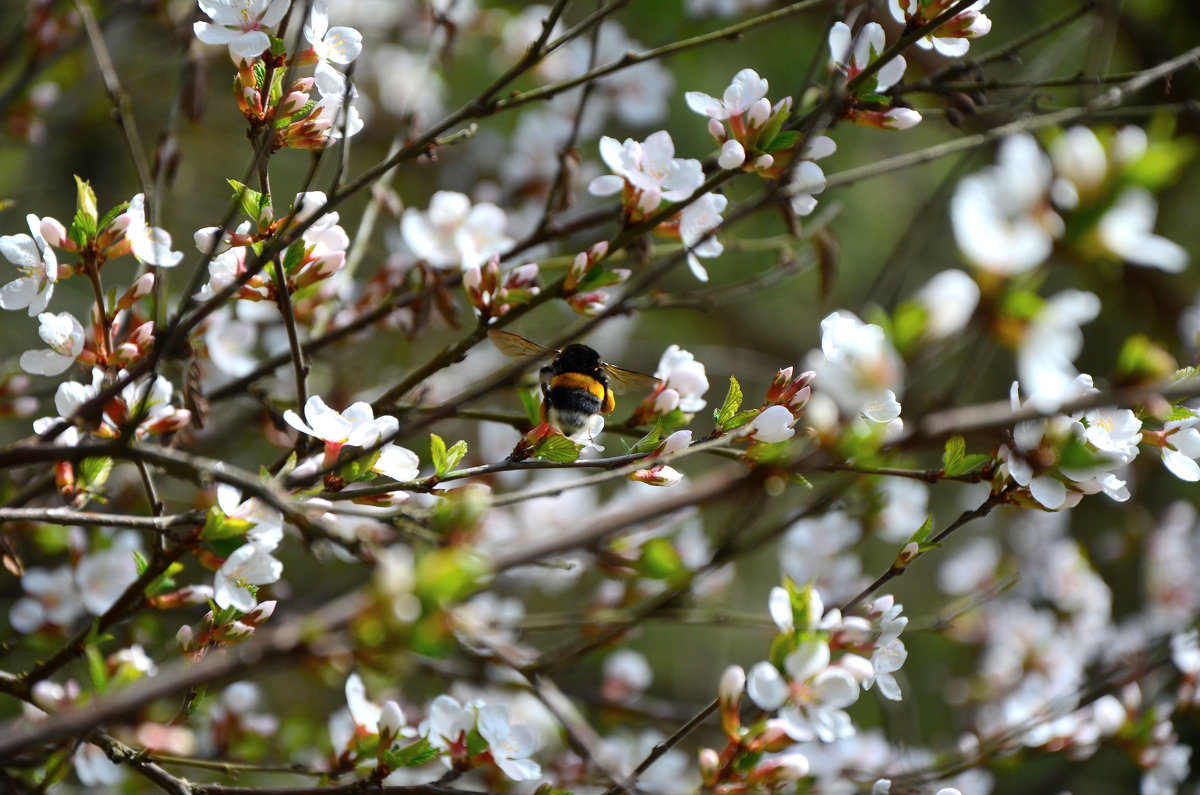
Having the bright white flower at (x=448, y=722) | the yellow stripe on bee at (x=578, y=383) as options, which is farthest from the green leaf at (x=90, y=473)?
the yellow stripe on bee at (x=578, y=383)

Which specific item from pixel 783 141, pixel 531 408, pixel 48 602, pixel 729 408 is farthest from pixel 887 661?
pixel 48 602

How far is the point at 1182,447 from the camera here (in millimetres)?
1212

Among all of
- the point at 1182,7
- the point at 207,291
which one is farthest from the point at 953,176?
the point at 1182,7

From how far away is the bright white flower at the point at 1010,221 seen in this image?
0.64 metres

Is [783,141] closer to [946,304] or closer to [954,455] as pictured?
[954,455]

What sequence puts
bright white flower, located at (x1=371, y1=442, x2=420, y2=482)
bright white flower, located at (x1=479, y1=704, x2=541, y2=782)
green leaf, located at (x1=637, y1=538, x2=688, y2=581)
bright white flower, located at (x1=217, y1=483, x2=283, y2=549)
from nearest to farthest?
green leaf, located at (x1=637, y1=538, x2=688, y2=581) < bright white flower, located at (x1=217, y1=483, x2=283, y2=549) < bright white flower, located at (x1=371, y1=442, x2=420, y2=482) < bright white flower, located at (x1=479, y1=704, x2=541, y2=782)

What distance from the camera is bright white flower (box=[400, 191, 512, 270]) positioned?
179 centimetres

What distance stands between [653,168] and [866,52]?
37cm

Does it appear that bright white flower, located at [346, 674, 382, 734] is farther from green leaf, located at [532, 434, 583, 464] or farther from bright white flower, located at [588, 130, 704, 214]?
bright white flower, located at [588, 130, 704, 214]

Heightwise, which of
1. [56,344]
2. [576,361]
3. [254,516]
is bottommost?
[576,361]

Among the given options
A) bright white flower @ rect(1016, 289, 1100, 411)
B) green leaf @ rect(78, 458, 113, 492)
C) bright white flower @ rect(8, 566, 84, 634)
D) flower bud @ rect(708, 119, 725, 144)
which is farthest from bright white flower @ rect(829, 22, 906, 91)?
bright white flower @ rect(8, 566, 84, 634)

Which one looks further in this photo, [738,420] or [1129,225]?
[738,420]

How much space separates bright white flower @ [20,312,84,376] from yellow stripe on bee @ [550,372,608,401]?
72 cm

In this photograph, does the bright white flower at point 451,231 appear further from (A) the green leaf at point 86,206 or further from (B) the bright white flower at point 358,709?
(B) the bright white flower at point 358,709
